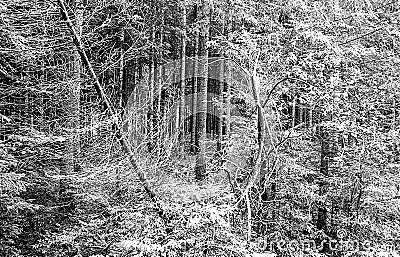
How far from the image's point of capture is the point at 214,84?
627 inches

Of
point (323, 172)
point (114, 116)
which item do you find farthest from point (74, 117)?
point (323, 172)

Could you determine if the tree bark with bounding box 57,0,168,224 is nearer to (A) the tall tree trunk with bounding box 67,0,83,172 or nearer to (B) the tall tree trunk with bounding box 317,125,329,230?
(A) the tall tree trunk with bounding box 67,0,83,172

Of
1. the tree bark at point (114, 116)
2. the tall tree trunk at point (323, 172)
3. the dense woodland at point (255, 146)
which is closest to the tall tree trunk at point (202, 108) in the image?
the dense woodland at point (255, 146)

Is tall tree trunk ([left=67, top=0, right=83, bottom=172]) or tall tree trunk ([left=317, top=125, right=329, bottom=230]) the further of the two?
tall tree trunk ([left=67, top=0, right=83, bottom=172])

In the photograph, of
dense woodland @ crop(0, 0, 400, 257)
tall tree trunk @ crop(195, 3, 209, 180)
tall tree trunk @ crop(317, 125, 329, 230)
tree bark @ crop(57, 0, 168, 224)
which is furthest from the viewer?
tall tree trunk @ crop(195, 3, 209, 180)

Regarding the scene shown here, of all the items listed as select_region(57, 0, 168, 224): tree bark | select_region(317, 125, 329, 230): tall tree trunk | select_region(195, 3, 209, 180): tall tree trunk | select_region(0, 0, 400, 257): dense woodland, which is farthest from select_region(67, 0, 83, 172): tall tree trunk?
select_region(317, 125, 329, 230): tall tree trunk

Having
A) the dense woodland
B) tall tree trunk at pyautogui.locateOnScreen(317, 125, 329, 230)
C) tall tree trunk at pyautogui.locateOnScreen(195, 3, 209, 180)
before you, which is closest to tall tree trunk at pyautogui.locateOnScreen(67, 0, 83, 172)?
the dense woodland

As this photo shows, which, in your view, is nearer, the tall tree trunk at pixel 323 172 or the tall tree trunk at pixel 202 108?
the tall tree trunk at pixel 323 172

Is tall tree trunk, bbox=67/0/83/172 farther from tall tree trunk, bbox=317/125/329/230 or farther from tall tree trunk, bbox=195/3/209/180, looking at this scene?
tall tree trunk, bbox=317/125/329/230

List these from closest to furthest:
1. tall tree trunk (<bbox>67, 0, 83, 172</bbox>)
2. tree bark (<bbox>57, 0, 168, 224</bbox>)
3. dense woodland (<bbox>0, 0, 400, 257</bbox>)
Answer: tree bark (<bbox>57, 0, 168, 224</bbox>) → dense woodland (<bbox>0, 0, 400, 257</bbox>) → tall tree trunk (<bbox>67, 0, 83, 172</bbox>)

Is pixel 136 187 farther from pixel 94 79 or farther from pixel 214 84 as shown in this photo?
pixel 214 84

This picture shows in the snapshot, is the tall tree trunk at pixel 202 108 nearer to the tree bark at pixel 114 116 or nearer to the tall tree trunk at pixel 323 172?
the tall tree trunk at pixel 323 172

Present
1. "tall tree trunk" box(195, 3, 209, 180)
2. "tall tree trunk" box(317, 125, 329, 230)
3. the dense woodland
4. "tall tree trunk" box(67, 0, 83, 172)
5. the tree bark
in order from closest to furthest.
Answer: the tree bark, the dense woodland, "tall tree trunk" box(317, 125, 329, 230), "tall tree trunk" box(67, 0, 83, 172), "tall tree trunk" box(195, 3, 209, 180)

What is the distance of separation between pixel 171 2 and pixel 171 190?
741cm
